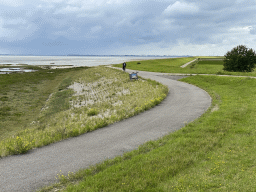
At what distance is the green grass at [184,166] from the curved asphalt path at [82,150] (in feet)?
1.90

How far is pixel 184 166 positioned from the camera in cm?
603

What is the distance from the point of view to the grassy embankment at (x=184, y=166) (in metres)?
5.11

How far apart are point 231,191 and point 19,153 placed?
24.7 feet

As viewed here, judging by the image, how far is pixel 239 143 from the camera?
745 centimetres

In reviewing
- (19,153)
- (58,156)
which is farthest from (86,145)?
(19,153)

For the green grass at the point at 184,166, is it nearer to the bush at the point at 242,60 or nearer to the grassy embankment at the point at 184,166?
the grassy embankment at the point at 184,166

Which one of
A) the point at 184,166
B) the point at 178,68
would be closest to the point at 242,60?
the point at 178,68

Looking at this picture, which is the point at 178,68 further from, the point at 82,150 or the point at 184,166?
the point at 184,166

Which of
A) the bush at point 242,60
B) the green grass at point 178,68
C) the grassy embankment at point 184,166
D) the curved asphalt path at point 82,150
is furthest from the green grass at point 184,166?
the bush at point 242,60

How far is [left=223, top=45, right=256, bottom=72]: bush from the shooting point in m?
43.9

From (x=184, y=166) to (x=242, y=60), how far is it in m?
46.7

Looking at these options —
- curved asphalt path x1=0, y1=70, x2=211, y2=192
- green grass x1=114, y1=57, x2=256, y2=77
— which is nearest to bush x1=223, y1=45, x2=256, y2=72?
green grass x1=114, y1=57, x2=256, y2=77

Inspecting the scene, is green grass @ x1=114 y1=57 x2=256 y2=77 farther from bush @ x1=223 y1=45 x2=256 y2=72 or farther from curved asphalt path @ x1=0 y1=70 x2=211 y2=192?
curved asphalt path @ x1=0 y1=70 x2=211 y2=192

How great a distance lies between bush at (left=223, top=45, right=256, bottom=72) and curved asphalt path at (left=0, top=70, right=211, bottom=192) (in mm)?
39371
